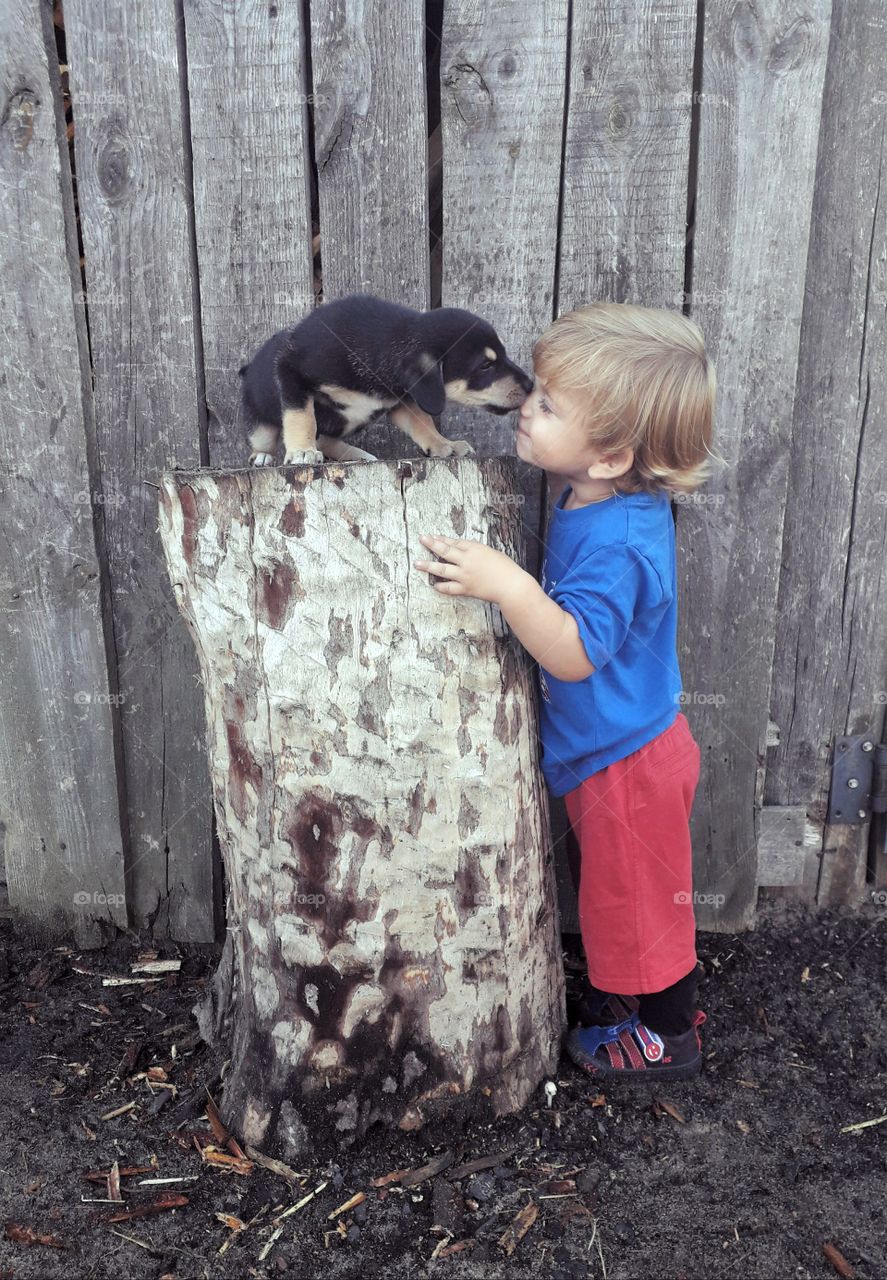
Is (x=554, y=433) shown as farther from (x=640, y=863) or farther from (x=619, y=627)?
(x=640, y=863)

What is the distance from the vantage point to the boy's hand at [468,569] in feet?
7.07

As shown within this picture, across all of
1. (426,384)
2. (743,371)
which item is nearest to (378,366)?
(426,384)

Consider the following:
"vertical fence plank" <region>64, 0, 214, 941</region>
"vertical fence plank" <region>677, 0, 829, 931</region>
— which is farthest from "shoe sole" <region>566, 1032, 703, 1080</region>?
"vertical fence plank" <region>64, 0, 214, 941</region>

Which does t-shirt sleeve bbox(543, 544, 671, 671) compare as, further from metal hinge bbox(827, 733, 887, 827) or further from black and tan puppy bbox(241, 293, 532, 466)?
metal hinge bbox(827, 733, 887, 827)

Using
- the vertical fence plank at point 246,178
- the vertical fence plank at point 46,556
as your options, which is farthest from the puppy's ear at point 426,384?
the vertical fence plank at point 46,556

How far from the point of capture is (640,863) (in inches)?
104

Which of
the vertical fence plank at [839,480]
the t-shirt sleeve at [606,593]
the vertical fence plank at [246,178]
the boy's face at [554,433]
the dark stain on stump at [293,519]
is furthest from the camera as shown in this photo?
the vertical fence plank at [839,480]

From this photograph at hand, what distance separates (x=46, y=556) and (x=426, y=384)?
156 centimetres

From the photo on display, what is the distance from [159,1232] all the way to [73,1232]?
0.21 metres

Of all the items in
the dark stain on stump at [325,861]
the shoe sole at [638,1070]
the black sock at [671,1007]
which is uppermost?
the dark stain on stump at [325,861]

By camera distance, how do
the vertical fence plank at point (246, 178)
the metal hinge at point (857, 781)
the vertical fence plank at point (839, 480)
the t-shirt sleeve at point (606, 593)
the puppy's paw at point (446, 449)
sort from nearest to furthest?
1. the t-shirt sleeve at point (606, 593)
2. the puppy's paw at point (446, 449)
3. the vertical fence plank at point (246, 178)
4. the vertical fence plank at point (839, 480)
5. the metal hinge at point (857, 781)

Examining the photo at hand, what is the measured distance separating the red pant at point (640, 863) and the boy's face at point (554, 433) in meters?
0.82

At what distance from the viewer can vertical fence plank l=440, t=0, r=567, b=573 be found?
2695 millimetres

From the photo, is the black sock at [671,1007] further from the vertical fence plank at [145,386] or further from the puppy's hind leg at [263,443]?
the puppy's hind leg at [263,443]
